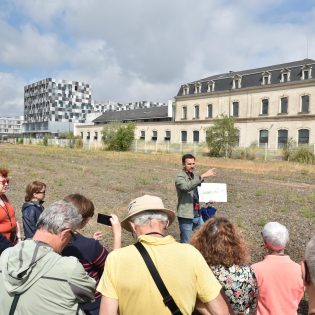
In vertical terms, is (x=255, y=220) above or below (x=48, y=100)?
below

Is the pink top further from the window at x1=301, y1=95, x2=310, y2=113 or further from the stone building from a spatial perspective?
the window at x1=301, y1=95, x2=310, y2=113

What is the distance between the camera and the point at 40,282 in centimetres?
224

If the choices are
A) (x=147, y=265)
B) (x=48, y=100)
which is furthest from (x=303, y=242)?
(x=48, y=100)

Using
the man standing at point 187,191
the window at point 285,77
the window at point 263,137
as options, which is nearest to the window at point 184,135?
the window at point 263,137

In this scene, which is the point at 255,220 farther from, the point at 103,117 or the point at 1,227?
the point at 103,117

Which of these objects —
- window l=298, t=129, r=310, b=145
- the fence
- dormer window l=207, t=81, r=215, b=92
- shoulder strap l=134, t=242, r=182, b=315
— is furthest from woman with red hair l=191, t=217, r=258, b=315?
dormer window l=207, t=81, r=215, b=92

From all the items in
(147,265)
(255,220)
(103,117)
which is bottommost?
(255,220)

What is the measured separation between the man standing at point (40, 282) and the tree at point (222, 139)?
41.4 m

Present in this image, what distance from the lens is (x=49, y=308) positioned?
226 centimetres

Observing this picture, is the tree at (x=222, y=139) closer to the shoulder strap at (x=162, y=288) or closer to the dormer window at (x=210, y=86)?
the dormer window at (x=210, y=86)

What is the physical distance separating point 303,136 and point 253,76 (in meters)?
11.3

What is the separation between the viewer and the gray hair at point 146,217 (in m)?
2.54

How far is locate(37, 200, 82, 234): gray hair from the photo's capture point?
2.51 metres

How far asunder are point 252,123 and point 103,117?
123 ft
